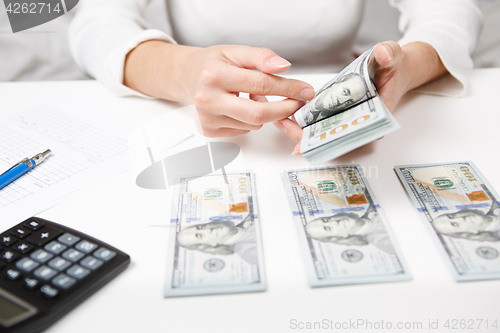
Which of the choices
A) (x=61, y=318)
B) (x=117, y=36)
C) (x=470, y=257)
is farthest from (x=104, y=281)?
(x=117, y=36)

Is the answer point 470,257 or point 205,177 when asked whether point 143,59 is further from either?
point 470,257

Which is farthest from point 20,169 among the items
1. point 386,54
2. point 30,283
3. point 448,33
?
point 448,33

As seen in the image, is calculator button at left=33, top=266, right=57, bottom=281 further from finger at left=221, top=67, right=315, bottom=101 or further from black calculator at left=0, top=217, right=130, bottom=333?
finger at left=221, top=67, right=315, bottom=101

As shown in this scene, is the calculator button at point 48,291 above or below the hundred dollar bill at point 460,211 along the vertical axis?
below

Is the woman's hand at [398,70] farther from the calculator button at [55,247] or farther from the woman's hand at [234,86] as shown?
the calculator button at [55,247]

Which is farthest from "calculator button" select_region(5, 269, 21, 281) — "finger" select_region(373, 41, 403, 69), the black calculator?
"finger" select_region(373, 41, 403, 69)

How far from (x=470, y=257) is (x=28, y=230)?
1.93 feet

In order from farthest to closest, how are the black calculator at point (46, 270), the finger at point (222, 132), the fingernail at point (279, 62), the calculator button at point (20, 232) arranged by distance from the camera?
the finger at point (222, 132), the fingernail at point (279, 62), the calculator button at point (20, 232), the black calculator at point (46, 270)

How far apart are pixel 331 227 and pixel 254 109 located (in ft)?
0.76

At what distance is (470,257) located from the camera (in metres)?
0.46

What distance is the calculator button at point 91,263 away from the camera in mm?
448

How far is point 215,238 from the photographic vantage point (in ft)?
1.64

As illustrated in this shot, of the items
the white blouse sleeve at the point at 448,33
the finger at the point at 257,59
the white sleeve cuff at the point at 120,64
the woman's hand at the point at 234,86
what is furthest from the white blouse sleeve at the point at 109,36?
the white blouse sleeve at the point at 448,33

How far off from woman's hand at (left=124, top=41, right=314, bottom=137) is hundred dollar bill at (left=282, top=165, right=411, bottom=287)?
0.12 meters
